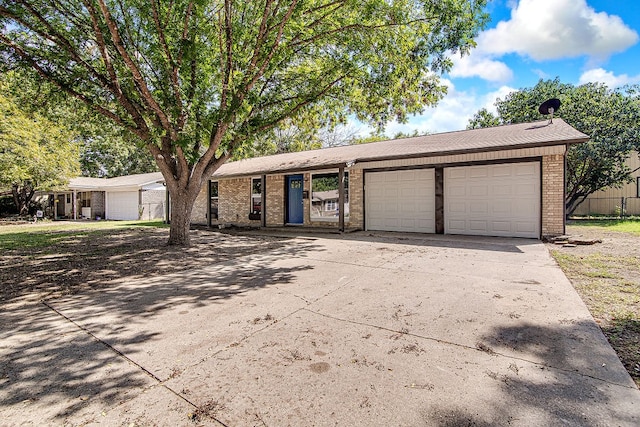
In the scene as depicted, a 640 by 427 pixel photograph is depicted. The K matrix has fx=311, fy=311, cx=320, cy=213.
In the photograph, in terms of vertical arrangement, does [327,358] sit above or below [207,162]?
below

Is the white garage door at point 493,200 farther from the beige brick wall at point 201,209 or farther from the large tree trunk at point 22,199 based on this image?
the large tree trunk at point 22,199

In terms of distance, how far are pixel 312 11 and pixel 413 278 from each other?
629 centimetres

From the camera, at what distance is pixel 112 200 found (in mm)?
23781

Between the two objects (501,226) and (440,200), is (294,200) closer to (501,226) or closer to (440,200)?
(440,200)

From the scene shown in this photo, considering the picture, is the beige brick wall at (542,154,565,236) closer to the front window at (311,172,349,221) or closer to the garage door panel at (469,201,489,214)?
the garage door panel at (469,201,489,214)

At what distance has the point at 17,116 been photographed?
1688 cm

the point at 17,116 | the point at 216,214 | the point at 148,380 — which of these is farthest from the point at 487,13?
the point at 17,116

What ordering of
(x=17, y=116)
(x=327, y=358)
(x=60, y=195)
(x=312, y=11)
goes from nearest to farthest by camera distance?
(x=327, y=358) → (x=312, y=11) → (x=17, y=116) → (x=60, y=195)

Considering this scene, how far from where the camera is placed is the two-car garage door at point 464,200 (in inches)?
369

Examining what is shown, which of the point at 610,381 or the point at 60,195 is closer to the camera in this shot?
the point at 610,381

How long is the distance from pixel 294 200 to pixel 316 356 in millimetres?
11943

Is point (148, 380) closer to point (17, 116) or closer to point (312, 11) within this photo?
point (312, 11)

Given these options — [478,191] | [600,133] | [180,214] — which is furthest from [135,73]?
[600,133]

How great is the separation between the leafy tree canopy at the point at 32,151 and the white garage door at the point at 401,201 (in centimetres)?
1451
